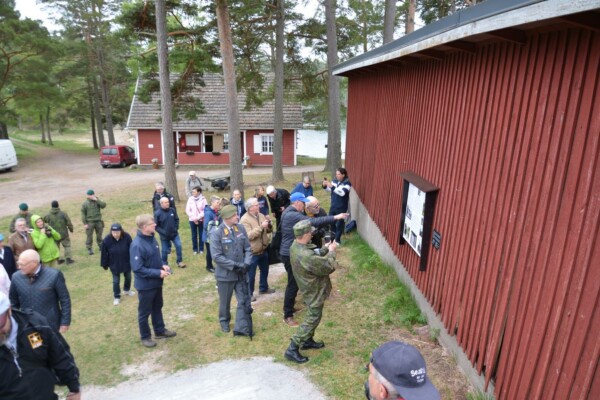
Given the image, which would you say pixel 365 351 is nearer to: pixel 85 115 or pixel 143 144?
pixel 143 144

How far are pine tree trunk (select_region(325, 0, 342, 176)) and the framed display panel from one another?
10060 millimetres

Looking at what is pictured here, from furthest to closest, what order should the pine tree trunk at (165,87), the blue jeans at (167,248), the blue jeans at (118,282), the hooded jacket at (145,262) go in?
the pine tree trunk at (165,87) → the blue jeans at (167,248) → the blue jeans at (118,282) → the hooded jacket at (145,262)

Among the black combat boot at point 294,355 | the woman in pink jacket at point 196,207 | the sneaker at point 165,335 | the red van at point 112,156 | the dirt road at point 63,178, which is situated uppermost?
the woman in pink jacket at point 196,207

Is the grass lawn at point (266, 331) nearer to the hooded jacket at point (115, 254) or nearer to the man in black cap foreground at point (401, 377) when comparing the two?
the hooded jacket at point (115, 254)

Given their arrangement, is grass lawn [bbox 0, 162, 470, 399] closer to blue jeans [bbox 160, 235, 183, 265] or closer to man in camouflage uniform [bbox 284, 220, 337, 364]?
man in camouflage uniform [bbox 284, 220, 337, 364]

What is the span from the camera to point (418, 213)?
5684 mm

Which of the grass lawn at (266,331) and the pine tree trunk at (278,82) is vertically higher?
the pine tree trunk at (278,82)

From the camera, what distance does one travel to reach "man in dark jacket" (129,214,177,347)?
574 centimetres

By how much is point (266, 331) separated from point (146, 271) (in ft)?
6.16

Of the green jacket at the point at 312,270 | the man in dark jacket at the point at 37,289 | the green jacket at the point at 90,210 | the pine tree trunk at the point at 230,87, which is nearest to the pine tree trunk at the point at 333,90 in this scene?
the pine tree trunk at the point at 230,87

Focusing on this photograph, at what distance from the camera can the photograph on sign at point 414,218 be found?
557 cm

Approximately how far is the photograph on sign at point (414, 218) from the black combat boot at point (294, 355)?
1973 mm

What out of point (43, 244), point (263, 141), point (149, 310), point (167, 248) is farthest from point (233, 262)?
point (263, 141)

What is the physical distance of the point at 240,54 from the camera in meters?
16.8
